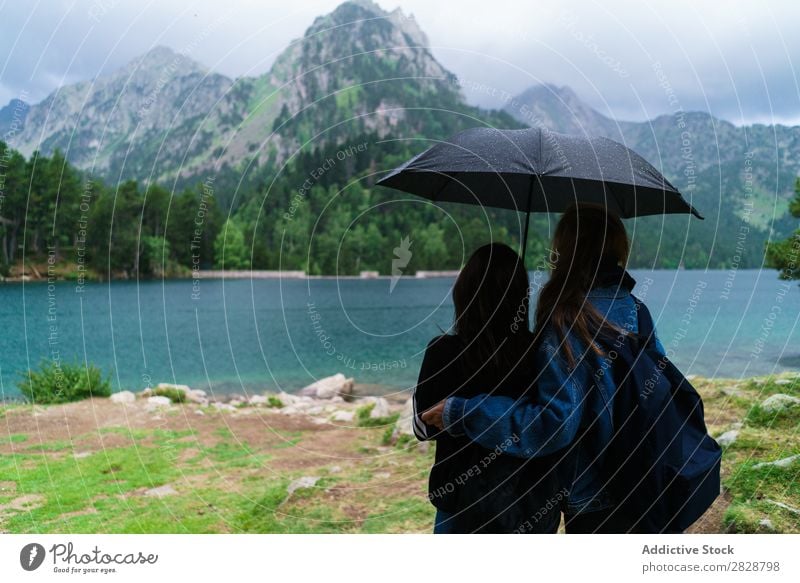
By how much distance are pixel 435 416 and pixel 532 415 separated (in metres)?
0.38

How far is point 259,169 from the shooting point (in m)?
95.9

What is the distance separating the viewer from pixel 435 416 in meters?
2.71

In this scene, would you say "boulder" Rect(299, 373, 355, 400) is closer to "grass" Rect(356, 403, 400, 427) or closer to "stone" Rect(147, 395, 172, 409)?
"stone" Rect(147, 395, 172, 409)

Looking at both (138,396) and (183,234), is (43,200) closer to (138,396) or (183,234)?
(183,234)

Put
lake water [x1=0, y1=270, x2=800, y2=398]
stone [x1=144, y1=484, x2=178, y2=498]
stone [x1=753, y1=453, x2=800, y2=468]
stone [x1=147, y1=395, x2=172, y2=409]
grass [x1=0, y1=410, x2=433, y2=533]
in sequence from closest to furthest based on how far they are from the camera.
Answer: stone [x1=753, y1=453, x2=800, y2=468] < grass [x1=0, y1=410, x2=433, y2=533] < stone [x1=144, y1=484, x2=178, y2=498] < stone [x1=147, y1=395, x2=172, y2=409] < lake water [x1=0, y1=270, x2=800, y2=398]

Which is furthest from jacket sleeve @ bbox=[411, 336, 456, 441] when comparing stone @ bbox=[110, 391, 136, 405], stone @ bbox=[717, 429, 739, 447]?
stone @ bbox=[110, 391, 136, 405]

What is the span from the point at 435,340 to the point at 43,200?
46.3 metres

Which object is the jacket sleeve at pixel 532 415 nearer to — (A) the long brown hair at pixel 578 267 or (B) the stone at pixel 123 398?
(A) the long brown hair at pixel 578 267

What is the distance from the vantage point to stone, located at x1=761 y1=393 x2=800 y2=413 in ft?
24.8

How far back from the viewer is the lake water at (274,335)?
71.4 feet

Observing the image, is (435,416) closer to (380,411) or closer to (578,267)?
(578,267)

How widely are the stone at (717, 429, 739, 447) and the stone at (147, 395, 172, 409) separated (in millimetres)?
10027

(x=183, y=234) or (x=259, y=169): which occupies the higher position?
(x=259, y=169)
